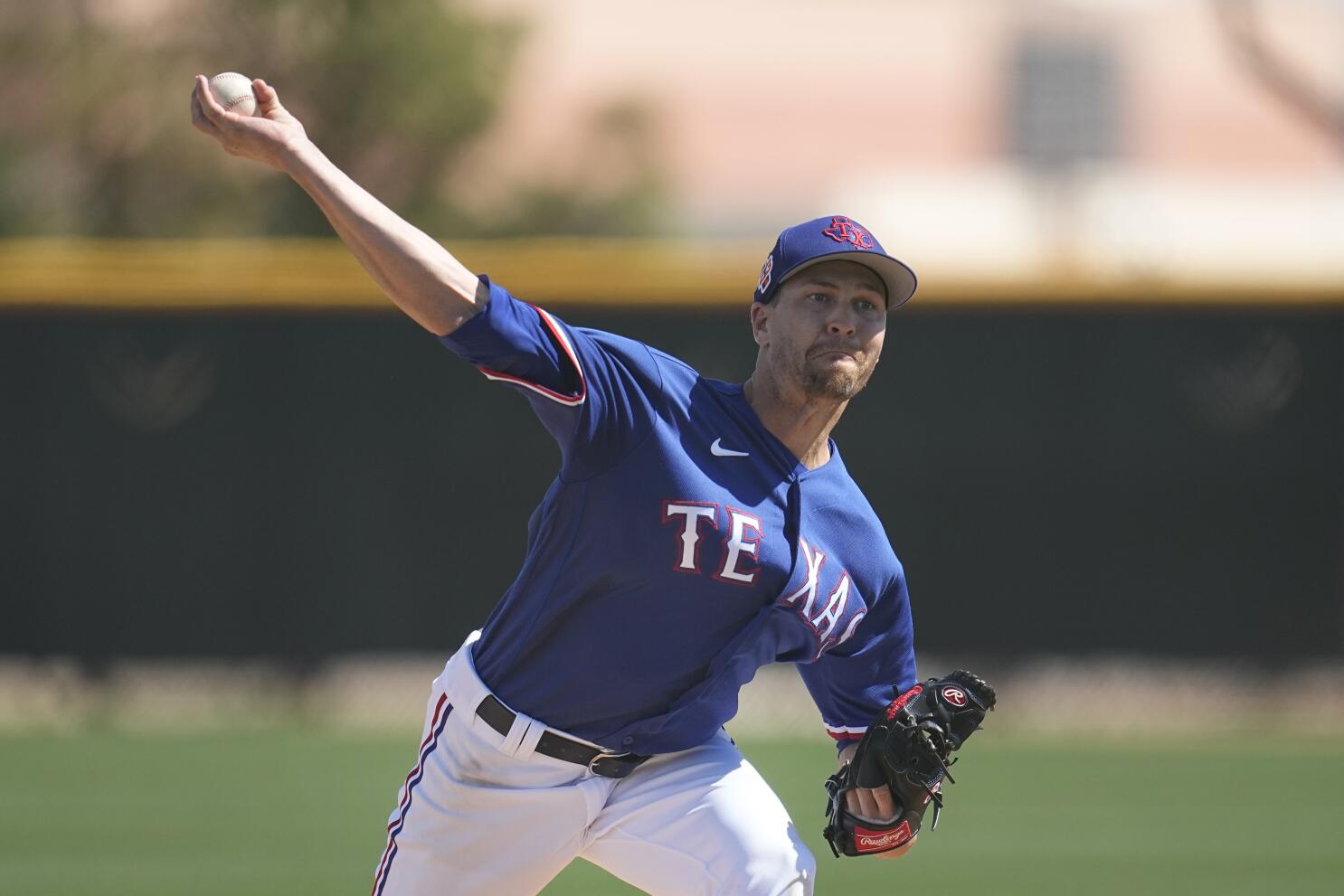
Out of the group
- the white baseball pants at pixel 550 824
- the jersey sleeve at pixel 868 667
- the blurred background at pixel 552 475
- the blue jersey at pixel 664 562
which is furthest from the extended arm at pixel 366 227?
the blurred background at pixel 552 475

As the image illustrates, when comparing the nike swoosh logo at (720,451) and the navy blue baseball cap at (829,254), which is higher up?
the navy blue baseball cap at (829,254)

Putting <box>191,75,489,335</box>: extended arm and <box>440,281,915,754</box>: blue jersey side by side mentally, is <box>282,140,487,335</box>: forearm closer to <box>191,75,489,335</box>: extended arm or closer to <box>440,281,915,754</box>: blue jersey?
<box>191,75,489,335</box>: extended arm

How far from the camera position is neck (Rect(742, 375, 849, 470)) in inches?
162

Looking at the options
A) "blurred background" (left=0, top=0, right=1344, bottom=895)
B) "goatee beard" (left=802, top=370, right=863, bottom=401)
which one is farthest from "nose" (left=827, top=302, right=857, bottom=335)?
"blurred background" (left=0, top=0, right=1344, bottom=895)

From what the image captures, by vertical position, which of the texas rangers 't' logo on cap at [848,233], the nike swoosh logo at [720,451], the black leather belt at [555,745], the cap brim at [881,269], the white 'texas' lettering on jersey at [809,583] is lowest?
the black leather belt at [555,745]

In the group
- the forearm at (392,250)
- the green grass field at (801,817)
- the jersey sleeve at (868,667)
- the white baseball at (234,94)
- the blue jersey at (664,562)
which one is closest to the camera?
the forearm at (392,250)

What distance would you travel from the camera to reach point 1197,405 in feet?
36.0

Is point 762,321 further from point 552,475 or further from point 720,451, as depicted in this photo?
point 552,475

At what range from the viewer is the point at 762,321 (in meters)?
4.20

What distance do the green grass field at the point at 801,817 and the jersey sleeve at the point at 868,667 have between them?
9.00 feet

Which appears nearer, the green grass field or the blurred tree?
the green grass field

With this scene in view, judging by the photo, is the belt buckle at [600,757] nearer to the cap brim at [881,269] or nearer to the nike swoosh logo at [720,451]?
the nike swoosh logo at [720,451]

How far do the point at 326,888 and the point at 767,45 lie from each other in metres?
26.9

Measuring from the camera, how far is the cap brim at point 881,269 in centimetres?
402
